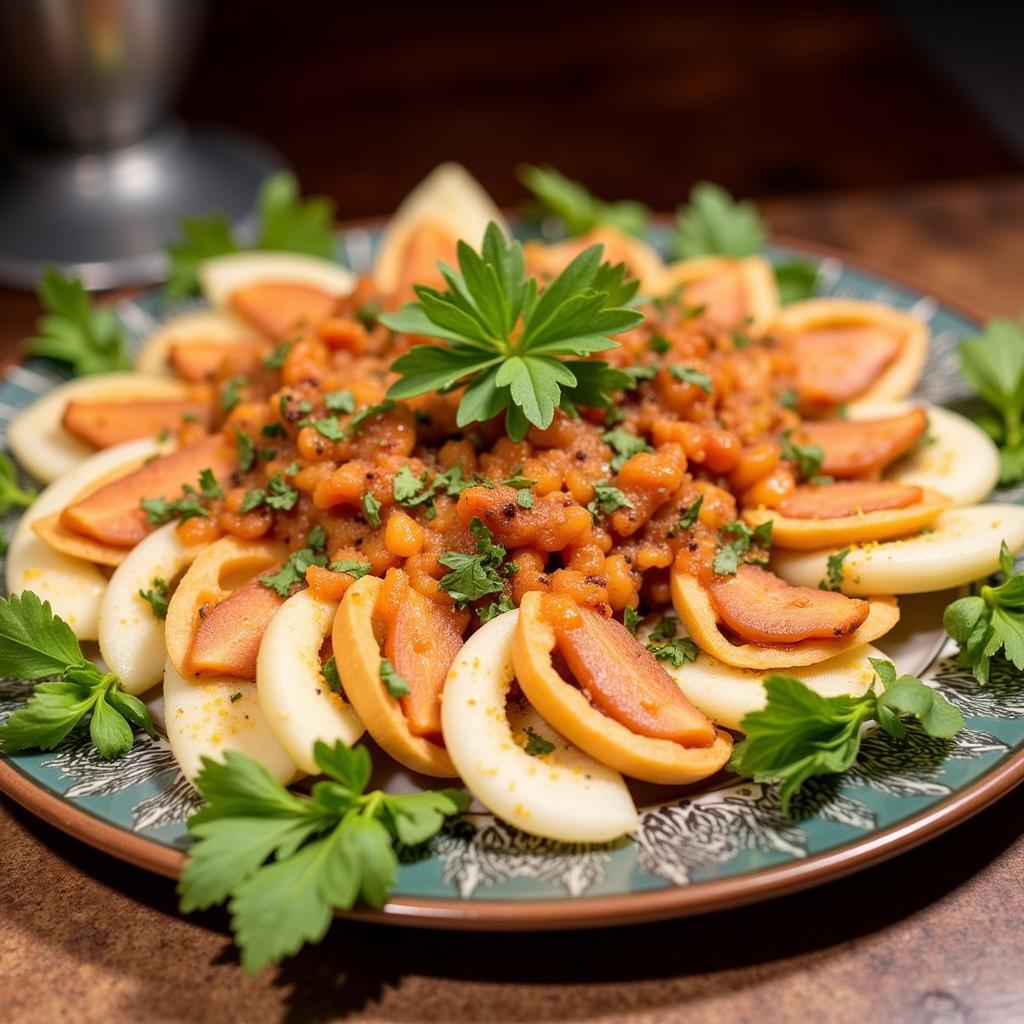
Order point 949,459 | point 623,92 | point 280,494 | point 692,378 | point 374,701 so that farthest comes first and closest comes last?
point 623,92
point 949,459
point 692,378
point 280,494
point 374,701

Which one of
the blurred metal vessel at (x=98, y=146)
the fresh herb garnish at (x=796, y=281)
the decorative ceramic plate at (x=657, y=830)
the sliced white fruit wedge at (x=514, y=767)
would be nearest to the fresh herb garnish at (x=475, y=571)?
the sliced white fruit wedge at (x=514, y=767)

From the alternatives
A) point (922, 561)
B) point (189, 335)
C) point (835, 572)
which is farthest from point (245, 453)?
point (922, 561)

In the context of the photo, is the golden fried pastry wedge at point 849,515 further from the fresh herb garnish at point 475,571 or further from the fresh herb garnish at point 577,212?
the fresh herb garnish at point 577,212

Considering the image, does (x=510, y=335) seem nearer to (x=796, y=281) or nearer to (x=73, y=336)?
(x=796, y=281)

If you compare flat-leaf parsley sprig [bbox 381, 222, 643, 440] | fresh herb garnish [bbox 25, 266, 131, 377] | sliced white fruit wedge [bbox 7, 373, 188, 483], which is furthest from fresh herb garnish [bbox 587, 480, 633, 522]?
fresh herb garnish [bbox 25, 266, 131, 377]

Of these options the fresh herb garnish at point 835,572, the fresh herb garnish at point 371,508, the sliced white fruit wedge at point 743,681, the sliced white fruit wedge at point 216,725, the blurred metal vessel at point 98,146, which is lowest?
the sliced white fruit wedge at point 743,681

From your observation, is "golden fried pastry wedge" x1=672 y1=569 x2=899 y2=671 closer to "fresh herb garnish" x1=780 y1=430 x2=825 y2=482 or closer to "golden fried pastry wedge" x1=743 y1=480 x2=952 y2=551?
"golden fried pastry wedge" x1=743 y1=480 x2=952 y2=551

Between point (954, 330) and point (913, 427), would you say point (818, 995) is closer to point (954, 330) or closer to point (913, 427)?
point (913, 427)
